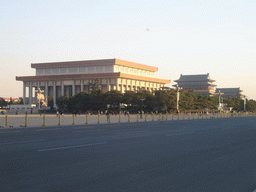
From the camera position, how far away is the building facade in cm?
11312

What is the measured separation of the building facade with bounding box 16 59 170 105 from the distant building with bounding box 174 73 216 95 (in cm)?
1543

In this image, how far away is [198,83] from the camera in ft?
447

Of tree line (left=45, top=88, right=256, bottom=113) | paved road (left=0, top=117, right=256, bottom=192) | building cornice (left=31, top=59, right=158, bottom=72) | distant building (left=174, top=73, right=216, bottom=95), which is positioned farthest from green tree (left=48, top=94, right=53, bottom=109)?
paved road (left=0, top=117, right=256, bottom=192)

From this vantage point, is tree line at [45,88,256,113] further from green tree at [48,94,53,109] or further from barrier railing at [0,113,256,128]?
barrier railing at [0,113,256,128]

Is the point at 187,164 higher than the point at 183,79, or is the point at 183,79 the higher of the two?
the point at 183,79

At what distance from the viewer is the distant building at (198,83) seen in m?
134

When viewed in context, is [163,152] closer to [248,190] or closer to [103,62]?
[248,190]

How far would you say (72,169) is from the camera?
7469 mm

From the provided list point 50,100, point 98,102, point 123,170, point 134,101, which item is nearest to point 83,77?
point 50,100

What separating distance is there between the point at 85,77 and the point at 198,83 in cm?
4874

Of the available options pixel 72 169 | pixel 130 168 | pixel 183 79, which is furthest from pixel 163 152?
pixel 183 79

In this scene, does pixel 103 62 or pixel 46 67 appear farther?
pixel 46 67

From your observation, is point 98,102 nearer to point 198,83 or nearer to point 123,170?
point 198,83

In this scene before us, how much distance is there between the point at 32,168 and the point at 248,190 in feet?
14.9
